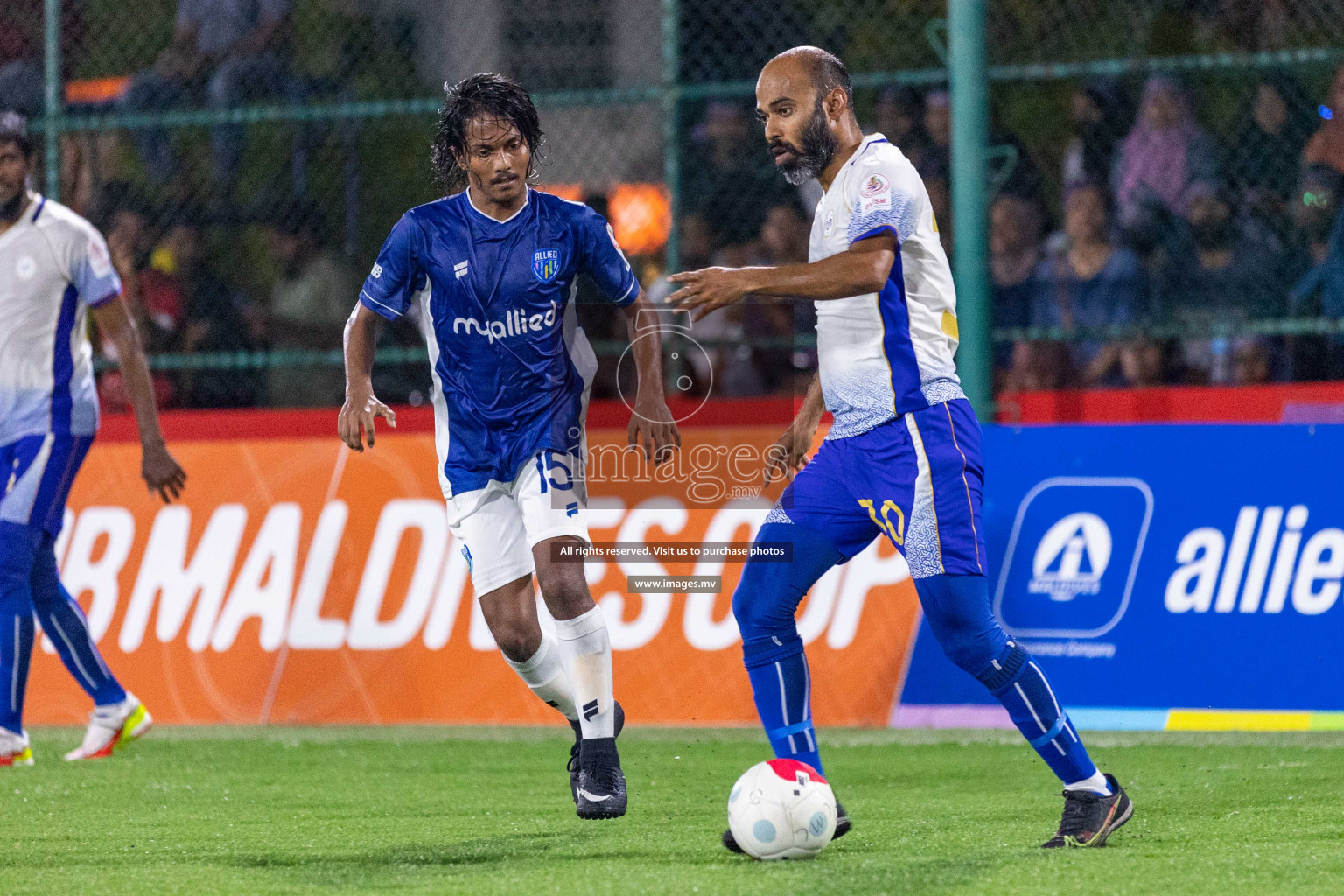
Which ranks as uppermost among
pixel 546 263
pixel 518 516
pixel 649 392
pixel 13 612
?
pixel 546 263

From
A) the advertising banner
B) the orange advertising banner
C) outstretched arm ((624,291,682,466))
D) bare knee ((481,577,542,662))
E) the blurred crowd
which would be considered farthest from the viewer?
the blurred crowd

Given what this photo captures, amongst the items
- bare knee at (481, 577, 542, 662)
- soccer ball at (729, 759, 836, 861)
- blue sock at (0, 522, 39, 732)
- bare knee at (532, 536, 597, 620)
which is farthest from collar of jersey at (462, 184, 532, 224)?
blue sock at (0, 522, 39, 732)

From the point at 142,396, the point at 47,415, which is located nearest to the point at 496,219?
the point at 142,396

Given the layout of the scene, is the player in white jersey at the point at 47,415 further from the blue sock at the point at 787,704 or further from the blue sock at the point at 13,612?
the blue sock at the point at 787,704

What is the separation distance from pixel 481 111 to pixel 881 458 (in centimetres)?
168

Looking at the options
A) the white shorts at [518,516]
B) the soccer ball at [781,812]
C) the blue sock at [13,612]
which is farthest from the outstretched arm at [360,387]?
the blue sock at [13,612]

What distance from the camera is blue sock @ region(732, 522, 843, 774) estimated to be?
5035 millimetres

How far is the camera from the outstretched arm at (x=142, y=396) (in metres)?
7.46

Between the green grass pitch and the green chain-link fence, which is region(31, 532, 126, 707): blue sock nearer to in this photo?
the green grass pitch

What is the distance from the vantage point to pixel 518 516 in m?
5.89

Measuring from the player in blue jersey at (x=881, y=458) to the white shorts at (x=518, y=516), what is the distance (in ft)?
2.71

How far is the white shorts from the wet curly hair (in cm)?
→ 96

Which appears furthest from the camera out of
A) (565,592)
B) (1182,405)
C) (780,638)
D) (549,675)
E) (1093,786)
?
(1182,405)

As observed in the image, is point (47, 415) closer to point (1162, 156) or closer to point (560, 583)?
point (560, 583)
